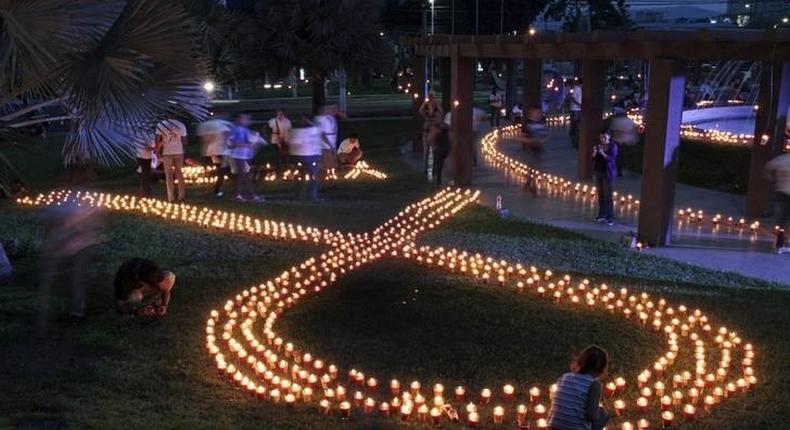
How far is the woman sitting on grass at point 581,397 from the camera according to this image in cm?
532

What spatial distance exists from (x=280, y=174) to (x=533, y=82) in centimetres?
725

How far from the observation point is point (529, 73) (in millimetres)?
21609

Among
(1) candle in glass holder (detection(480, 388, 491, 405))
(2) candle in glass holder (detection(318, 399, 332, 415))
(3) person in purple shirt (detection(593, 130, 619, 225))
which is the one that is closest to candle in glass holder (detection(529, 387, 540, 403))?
(1) candle in glass holder (detection(480, 388, 491, 405))

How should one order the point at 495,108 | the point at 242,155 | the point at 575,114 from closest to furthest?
1. the point at 242,155
2. the point at 575,114
3. the point at 495,108

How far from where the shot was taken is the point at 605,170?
13.4 metres

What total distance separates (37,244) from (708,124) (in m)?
21.8

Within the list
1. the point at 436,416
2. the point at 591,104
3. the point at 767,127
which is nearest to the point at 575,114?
the point at 591,104

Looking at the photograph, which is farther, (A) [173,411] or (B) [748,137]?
(B) [748,137]

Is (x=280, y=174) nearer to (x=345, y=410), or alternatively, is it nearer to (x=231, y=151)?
(x=231, y=151)

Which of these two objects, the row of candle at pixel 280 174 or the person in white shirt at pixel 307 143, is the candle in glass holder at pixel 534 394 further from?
the row of candle at pixel 280 174

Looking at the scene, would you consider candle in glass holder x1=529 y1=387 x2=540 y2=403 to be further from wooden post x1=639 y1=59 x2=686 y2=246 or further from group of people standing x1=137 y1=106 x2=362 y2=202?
group of people standing x1=137 y1=106 x2=362 y2=202

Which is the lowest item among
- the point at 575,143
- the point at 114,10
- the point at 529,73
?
the point at 575,143

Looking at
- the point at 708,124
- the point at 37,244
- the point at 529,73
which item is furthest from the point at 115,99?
the point at 708,124

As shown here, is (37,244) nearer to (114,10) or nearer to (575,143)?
(114,10)
